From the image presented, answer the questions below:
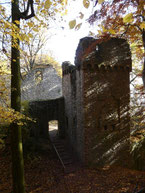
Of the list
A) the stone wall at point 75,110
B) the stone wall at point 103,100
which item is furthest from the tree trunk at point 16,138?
the stone wall at point 75,110

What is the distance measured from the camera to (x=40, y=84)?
1959 cm

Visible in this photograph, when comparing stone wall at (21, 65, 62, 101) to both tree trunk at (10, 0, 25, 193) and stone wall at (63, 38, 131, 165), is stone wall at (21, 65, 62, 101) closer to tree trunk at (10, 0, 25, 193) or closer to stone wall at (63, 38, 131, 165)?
stone wall at (63, 38, 131, 165)

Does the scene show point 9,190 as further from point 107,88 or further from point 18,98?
point 107,88

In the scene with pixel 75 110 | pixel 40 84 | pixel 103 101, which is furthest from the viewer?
pixel 40 84

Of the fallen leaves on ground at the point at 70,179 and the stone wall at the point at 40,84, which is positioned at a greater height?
the stone wall at the point at 40,84

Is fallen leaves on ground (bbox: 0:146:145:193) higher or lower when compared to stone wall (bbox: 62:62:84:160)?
lower

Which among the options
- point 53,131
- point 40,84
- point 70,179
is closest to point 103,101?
point 70,179

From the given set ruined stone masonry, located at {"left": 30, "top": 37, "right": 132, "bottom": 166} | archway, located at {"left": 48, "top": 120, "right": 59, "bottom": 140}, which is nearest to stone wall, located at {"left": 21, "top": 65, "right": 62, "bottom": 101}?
archway, located at {"left": 48, "top": 120, "right": 59, "bottom": 140}

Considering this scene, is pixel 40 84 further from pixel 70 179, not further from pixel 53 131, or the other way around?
pixel 70 179

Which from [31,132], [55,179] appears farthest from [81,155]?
[31,132]

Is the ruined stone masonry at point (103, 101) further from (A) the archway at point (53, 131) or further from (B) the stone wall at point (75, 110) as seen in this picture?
(A) the archway at point (53, 131)

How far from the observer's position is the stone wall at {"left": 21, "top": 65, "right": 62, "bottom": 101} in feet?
61.6

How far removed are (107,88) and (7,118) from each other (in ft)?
19.3

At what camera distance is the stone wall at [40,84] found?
61.6 ft
